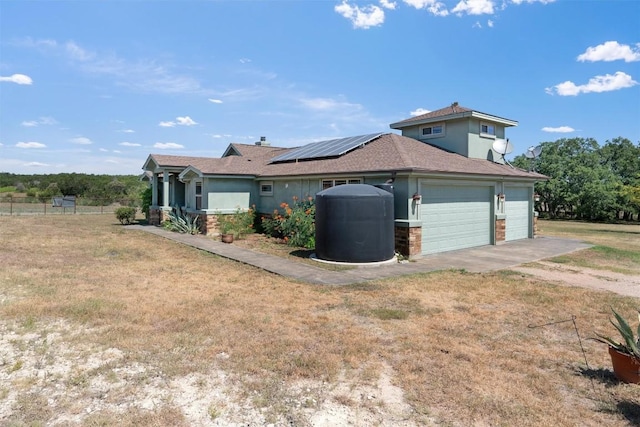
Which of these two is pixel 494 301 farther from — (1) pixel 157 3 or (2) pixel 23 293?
(1) pixel 157 3

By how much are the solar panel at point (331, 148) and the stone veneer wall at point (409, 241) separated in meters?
5.12

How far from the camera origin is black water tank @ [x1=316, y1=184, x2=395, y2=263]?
9867 mm

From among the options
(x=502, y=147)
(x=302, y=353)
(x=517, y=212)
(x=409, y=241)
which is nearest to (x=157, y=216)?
(x=409, y=241)

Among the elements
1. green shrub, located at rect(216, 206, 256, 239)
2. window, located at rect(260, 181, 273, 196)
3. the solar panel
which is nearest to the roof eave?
the solar panel

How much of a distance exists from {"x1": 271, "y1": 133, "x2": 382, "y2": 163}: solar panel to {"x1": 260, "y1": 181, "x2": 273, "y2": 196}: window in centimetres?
178

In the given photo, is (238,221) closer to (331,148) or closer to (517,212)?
(331,148)

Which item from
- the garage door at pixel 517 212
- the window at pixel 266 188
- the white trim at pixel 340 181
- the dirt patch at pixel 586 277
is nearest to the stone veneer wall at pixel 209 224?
the window at pixel 266 188

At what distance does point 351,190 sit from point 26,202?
133 ft

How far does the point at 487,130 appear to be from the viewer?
624 inches

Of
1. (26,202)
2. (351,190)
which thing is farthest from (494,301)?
(26,202)

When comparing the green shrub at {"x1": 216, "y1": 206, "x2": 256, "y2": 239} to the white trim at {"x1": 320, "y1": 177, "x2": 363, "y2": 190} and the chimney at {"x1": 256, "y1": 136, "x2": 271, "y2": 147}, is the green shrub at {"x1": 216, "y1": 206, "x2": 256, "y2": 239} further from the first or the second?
the chimney at {"x1": 256, "y1": 136, "x2": 271, "y2": 147}

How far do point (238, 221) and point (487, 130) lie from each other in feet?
37.7

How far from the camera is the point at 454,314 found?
5.91 meters

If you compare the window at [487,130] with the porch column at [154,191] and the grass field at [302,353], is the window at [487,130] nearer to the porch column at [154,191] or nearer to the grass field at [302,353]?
the grass field at [302,353]
